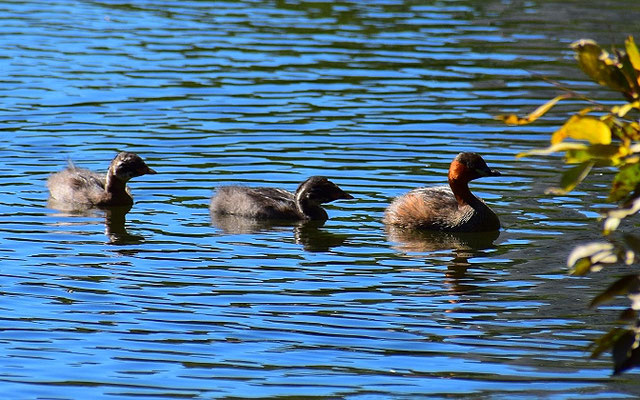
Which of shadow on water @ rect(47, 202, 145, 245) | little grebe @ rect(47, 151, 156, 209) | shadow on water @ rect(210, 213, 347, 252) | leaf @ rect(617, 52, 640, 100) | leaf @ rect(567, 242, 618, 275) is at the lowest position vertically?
shadow on water @ rect(47, 202, 145, 245)

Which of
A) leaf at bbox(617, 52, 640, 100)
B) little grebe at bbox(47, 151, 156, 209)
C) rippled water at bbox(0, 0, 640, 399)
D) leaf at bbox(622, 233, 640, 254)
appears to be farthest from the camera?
little grebe at bbox(47, 151, 156, 209)

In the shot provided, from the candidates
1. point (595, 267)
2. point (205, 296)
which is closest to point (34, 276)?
point (205, 296)

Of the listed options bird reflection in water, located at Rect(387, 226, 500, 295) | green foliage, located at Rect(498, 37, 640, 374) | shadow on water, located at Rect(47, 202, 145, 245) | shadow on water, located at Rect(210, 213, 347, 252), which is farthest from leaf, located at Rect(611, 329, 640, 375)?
shadow on water, located at Rect(47, 202, 145, 245)

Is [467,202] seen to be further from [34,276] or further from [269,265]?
[34,276]

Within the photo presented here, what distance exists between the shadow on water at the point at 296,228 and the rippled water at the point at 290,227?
0.05 metres

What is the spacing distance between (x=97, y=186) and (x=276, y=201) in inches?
80.9

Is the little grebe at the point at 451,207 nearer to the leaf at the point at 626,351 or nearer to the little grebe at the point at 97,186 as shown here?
the little grebe at the point at 97,186

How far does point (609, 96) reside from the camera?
1716cm

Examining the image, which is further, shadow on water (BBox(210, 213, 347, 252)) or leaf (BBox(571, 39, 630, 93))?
shadow on water (BBox(210, 213, 347, 252))

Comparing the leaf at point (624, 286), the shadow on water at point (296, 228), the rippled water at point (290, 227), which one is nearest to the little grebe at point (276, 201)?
the shadow on water at point (296, 228)

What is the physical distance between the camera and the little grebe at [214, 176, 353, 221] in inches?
473

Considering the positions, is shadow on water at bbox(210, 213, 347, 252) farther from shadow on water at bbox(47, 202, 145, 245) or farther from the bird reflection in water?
shadow on water at bbox(47, 202, 145, 245)

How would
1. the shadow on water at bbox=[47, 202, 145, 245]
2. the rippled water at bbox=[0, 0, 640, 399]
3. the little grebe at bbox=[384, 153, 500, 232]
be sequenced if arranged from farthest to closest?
the little grebe at bbox=[384, 153, 500, 232] < the shadow on water at bbox=[47, 202, 145, 245] < the rippled water at bbox=[0, 0, 640, 399]

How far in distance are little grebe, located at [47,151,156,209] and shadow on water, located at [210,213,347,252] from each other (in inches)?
44.9
